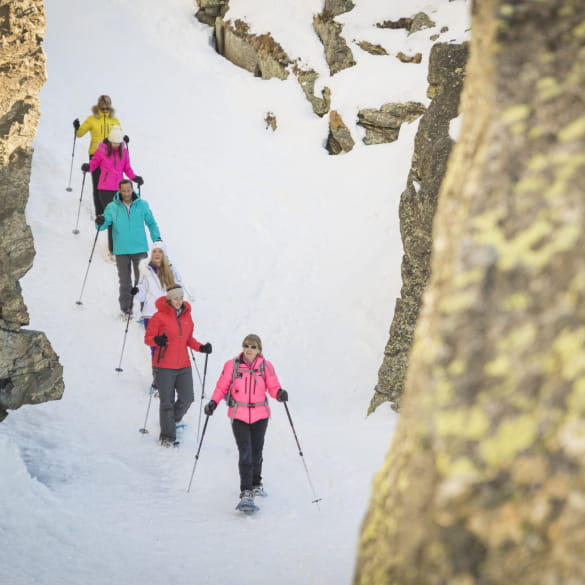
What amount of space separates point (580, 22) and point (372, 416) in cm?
Result: 861

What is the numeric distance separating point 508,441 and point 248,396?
5.66 m

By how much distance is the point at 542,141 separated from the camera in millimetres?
2135

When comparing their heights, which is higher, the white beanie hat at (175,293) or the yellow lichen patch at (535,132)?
the yellow lichen patch at (535,132)

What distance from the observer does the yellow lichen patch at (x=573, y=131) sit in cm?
211

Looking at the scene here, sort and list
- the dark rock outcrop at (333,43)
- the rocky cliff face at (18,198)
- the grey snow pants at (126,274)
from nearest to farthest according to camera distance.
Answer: the rocky cliff face at (18,198) → the grey snow pants at (126,274) → the dark rock outcrop at (333,43)

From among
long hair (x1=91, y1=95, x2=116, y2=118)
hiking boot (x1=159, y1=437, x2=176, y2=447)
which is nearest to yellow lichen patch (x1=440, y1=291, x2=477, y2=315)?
hiking boot (x1=159, y1=437, x2=176, y2=447)

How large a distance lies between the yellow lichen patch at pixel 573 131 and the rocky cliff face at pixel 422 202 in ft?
25.3

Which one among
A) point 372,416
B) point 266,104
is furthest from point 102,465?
point 266,104

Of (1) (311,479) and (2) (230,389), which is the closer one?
(2) (230,389)

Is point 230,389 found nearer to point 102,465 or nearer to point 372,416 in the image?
point 102,465

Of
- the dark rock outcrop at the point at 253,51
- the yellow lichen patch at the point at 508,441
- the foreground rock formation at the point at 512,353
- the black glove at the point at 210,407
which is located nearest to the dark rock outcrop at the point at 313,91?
the dark rock outcrop at the point at 253,51

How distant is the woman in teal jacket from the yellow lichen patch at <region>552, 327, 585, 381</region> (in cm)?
922

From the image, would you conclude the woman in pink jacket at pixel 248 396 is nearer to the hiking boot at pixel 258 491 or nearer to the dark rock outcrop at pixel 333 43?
the hiking boot at pixel 258 491

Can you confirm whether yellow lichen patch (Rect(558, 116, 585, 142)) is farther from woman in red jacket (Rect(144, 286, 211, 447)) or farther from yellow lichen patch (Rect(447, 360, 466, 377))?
woman in red jacket (Rect(144, 286, 211, 447))
